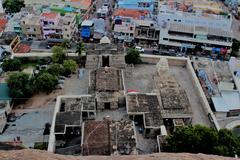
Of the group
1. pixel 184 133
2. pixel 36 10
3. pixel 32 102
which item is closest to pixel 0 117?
pixel 32 102

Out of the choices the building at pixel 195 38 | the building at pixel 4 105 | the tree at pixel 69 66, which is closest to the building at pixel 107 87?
the tree at pixel 69 66

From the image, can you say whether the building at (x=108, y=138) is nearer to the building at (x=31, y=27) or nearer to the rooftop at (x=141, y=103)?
the rooftop at (x=141, y=103)

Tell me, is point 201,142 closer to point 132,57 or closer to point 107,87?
point 107,87

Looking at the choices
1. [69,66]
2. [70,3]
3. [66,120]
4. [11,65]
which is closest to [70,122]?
[66,120]

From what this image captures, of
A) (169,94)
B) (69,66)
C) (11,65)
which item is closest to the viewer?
(169,94)

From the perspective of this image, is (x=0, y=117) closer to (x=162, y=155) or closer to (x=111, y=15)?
(x=162, y=155)
